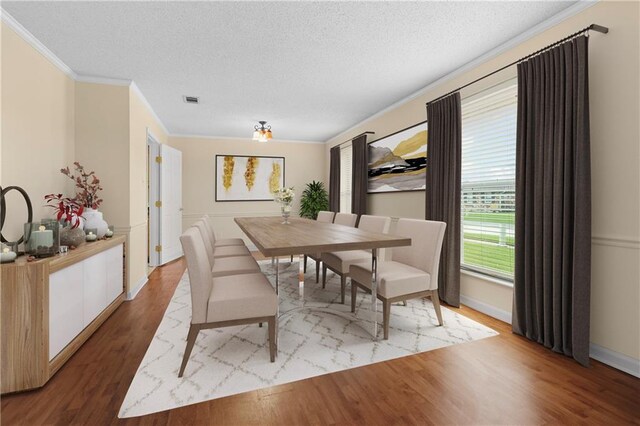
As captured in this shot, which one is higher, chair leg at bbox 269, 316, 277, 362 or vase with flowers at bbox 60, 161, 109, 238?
vase with flowers at bbox 60, 161, 109, 238

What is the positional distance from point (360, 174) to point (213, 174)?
3290mm

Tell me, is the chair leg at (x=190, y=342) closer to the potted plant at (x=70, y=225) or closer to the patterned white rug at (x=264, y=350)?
the patterned white rug at (x=264, y=350)

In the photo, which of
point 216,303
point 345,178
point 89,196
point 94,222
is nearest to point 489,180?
point 216,303

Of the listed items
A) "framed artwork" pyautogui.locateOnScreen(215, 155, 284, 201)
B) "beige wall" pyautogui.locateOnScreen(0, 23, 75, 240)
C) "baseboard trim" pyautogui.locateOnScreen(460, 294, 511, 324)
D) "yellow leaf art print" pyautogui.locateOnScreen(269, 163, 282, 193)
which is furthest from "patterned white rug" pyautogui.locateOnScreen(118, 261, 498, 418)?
"yellow leaf art print" pyautogui.locateOnScreen(269, 163, 282, 193)

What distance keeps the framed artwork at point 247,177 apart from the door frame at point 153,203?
1.51 meters

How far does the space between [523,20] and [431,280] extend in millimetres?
2194

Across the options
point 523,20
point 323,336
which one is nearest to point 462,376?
point 323,336

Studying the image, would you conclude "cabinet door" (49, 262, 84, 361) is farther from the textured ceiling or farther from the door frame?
the door frame

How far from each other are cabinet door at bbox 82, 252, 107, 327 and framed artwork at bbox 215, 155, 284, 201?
388cm

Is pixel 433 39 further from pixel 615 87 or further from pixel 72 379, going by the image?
pixel 72 379

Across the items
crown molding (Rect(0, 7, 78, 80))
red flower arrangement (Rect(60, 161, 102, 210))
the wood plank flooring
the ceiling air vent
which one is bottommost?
the wood plank flooring

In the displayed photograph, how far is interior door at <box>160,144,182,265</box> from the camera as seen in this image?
5156 millimetres

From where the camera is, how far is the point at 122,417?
5.08 ft

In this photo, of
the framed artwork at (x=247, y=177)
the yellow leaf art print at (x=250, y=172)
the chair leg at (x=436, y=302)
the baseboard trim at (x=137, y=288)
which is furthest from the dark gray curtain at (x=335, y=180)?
the chair leg at (x=436, y=302)
